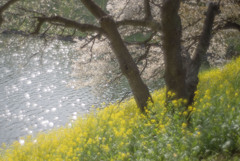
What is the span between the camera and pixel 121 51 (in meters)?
7.38

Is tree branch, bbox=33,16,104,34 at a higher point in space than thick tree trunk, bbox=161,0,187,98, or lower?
higher

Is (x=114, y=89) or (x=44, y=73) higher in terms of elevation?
(x=44, y=73)

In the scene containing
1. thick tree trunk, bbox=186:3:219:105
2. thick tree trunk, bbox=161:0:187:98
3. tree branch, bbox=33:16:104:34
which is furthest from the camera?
tree branch, bbox=33:16:104:34

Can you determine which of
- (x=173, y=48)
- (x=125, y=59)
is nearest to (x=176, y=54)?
(x=173, y=48)

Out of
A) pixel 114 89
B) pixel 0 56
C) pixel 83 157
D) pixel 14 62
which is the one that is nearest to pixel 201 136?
pixel 83 157

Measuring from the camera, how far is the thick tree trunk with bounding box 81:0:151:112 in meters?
7.30

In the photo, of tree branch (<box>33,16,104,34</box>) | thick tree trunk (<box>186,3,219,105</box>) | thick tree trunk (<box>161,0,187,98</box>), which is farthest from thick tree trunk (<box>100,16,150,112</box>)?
thick tree trunk (<box>186,3,219,105</box>)

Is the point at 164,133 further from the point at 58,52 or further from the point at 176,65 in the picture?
the point at 58,52

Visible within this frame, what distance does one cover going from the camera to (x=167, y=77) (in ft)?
22.9

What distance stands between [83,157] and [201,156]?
2.85 metres

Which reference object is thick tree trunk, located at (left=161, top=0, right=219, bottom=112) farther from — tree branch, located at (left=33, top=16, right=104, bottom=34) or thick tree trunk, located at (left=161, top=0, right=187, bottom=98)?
tree branch, located at (left=33, top=16, right=104, bottom=34)

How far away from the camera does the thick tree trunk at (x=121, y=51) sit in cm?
730

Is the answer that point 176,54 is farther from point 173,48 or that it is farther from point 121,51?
point 121,51

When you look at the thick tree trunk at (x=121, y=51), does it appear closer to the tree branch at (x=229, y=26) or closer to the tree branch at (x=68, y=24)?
the tree branch at (x=68, y=24)
